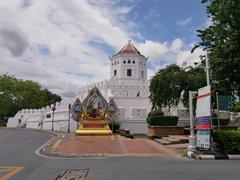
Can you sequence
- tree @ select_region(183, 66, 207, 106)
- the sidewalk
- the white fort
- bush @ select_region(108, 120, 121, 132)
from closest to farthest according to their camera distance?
the sidewalk < tree @ select_region(183, 66, 207, 106) < bush @ select_region(108, 120, 121, 132) < the white fort

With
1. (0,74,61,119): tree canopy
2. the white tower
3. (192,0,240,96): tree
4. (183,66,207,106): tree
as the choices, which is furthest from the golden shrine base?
(0,74,61,119): tree canopy

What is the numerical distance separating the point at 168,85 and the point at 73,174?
20542mm

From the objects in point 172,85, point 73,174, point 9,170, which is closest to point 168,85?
point 172,85

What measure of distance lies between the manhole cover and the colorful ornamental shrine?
60.5 ft

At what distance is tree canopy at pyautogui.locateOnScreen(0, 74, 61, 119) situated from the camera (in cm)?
6838

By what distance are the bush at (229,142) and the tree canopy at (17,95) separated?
62657 mm

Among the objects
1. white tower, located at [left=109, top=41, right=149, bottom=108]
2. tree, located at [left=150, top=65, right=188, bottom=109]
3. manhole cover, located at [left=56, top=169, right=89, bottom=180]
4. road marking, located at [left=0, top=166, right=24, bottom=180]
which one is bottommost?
road marking, located at [left=0, top=166, right=24, bottom=180]

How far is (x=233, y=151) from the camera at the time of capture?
11.8 metres

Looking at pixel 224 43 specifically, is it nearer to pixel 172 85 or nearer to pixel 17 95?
pixel 172 85

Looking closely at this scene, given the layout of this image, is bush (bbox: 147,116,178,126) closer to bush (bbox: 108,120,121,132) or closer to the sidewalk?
bush (bbox: 108,120,121,132)

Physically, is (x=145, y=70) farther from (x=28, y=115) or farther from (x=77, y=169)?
(x=77, y=169)

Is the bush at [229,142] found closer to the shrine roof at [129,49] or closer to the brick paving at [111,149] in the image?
the brick paving at [111,149]

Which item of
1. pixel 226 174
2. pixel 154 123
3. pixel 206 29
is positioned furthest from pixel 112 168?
pixel 154 123

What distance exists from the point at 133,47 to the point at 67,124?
32.3m
